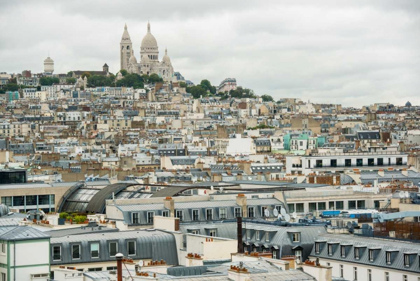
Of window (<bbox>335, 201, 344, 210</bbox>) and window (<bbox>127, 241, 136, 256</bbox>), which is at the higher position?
window (<bbox>335, 201, 344, 210</bbox>)

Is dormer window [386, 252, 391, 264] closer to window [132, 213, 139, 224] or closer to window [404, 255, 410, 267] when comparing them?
window [404, 255, 410, 267]

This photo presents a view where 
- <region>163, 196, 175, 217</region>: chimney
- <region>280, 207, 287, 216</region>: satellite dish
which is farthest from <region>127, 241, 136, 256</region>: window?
<region>280, 207, 287, 216</region>: satellite dish

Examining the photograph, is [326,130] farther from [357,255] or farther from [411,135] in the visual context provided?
[357,255]

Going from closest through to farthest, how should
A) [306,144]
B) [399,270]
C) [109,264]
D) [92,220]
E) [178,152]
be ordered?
[399,270]
[109,264]
[92,220]
[178,152]
[306,144]

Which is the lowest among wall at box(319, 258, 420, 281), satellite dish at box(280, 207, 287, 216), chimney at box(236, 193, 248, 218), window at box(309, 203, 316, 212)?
wall at box(319, 258, 420, 281)

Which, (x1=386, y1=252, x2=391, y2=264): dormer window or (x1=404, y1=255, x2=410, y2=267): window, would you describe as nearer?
(x1=404, y1=255, x2=410, y2=267): window

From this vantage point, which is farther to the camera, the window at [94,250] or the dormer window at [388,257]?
the window at [94,250]

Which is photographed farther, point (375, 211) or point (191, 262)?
point (375, 211)

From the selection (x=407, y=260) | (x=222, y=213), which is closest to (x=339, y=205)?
(x=222, y=213)

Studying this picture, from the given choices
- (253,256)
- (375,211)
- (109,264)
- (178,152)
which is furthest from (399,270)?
(178,152)

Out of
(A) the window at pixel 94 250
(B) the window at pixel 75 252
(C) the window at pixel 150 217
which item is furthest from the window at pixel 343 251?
(C) the window at pixel 150 217

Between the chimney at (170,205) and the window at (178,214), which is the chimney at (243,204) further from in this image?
the chimney at (170,205)
